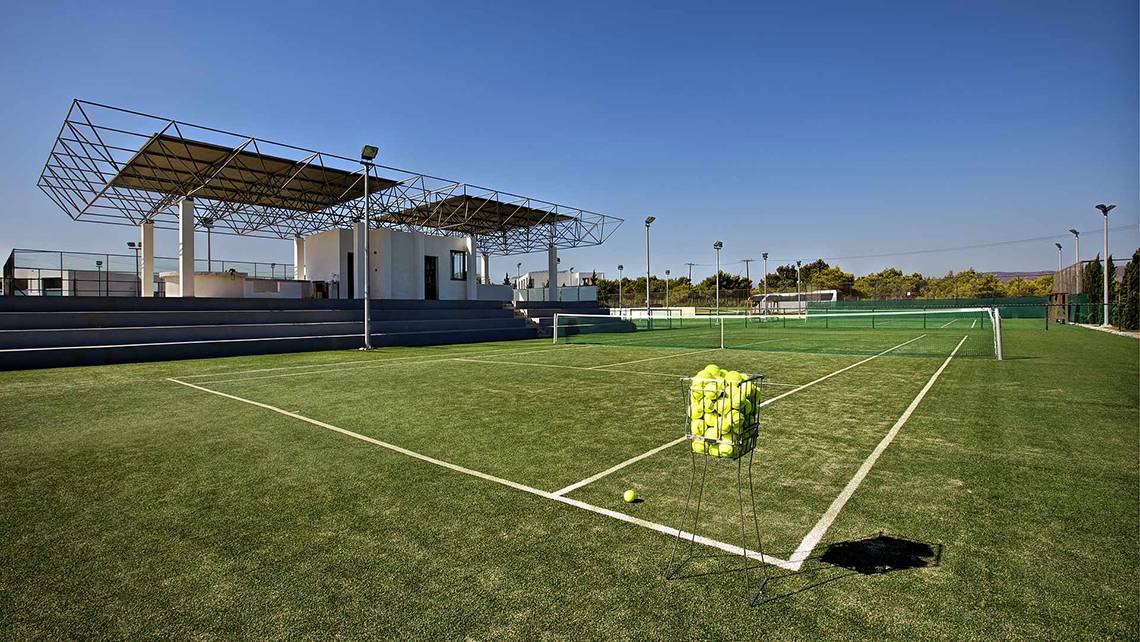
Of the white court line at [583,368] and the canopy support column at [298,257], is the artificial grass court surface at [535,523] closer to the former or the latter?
the white court line at [583,368]

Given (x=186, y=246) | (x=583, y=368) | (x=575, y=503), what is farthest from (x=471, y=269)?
(x=575, y=503)

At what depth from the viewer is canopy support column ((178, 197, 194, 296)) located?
2362 centimetres

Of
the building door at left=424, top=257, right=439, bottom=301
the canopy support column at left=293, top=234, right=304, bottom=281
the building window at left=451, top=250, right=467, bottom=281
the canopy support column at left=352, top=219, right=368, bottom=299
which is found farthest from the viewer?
the canopy support column at left=293, top=234, right=304, bottom=281

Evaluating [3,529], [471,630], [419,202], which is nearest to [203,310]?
[419,202]

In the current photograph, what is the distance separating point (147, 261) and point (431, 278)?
14.1 metres

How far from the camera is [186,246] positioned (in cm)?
2377

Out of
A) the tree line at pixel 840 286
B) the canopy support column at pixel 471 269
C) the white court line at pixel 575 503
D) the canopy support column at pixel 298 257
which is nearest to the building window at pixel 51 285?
the canopy support column at pixel 298 257

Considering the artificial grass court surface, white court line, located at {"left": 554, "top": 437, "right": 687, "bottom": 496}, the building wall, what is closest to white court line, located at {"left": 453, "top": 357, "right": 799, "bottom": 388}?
the artificial grass court surface

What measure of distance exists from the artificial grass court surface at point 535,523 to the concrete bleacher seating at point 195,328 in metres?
8.97

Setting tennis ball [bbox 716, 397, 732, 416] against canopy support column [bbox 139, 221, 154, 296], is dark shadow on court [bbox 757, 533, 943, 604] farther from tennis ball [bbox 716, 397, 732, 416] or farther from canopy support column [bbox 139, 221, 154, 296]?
canopy support column [bbox 139, 221, 154, 296]

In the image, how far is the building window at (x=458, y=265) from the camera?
34906 mm

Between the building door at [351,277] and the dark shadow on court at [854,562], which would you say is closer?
the dark shadow on court at [854,562]

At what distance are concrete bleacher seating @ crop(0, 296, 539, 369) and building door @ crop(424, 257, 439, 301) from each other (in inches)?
224

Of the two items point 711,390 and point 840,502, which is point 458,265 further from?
point 711,390
